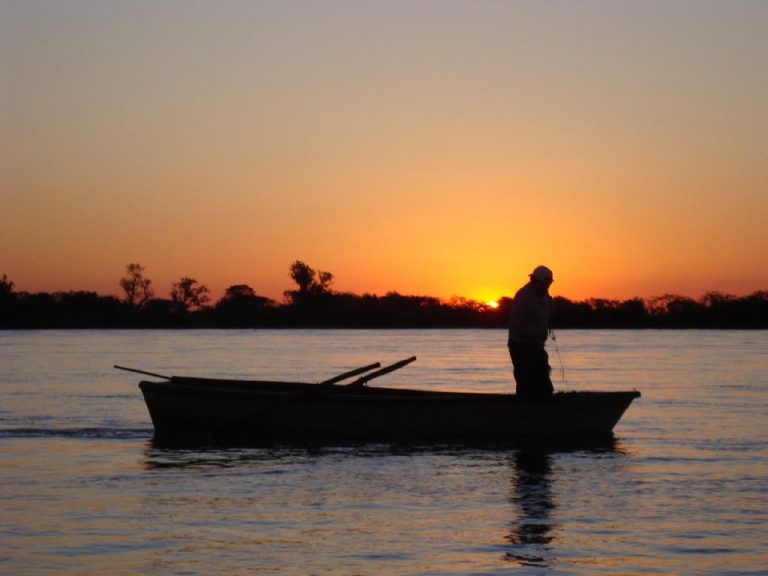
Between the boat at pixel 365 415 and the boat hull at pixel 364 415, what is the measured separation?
0.02 m

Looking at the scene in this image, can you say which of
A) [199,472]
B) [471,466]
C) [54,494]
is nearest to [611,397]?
[471,466]

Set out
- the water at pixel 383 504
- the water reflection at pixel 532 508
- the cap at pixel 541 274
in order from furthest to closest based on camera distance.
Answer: the cap at pixel 541 274 < the water reflection at pixel 532 508 < the water at pixel 383 504

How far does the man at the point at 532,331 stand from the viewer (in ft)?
59.4

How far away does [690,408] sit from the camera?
26.7m

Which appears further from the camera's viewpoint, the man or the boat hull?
the boat hull

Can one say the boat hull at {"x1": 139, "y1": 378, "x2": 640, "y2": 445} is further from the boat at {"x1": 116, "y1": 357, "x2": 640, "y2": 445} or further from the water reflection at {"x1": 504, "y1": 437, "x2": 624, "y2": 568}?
the water reflection at {"x1": 504, "y1": 437, "x2": 624, "y2": 568}

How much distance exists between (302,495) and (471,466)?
3440 mm

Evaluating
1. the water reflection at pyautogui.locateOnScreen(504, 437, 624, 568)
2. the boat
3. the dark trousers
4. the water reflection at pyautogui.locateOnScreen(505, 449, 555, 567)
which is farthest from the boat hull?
the water reflection at pyautogui.locateOnScreen(505, 449, 555, 567)

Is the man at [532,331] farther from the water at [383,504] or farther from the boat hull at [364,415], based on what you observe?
the water at [383,504]

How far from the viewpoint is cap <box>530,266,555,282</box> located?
1784cm

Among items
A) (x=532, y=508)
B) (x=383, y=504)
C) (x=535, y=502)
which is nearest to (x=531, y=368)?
(x=535, y=502)

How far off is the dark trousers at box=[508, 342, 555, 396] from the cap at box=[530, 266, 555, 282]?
1.12 m

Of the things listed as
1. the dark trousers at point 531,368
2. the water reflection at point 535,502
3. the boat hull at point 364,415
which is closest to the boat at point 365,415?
the boat hull at point 364,415

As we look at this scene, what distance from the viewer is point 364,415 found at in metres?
18.9
